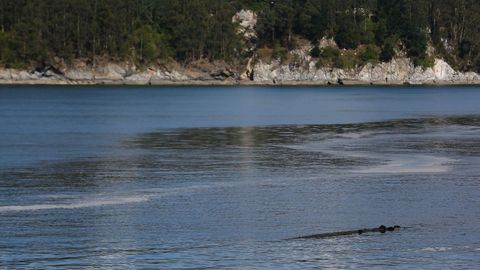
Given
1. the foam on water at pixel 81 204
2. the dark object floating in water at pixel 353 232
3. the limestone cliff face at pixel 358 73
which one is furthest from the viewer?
the limestone cliff face at pixel 358 73

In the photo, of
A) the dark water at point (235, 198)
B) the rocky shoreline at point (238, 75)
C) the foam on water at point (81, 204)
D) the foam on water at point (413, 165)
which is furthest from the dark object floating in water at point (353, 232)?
the rocky shoreline at point (238, 75)

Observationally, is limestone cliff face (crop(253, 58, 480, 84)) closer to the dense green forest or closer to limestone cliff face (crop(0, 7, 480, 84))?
limestone cliff face (crop(0, 7, 480, 84))

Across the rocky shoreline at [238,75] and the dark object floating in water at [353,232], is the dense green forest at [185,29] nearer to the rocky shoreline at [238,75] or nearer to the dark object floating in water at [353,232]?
the rocky shoreline at [238,75]

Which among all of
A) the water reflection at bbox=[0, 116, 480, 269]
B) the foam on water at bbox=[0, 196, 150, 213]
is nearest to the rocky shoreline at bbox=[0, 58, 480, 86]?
the water reflection at bbox=[0, 116, 480, 269]

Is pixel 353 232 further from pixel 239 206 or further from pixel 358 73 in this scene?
pixel 358 73

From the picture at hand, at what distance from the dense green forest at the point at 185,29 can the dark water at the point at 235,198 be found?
365ft

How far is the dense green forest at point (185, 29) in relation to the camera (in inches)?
6703

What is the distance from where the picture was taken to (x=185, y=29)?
598 ft

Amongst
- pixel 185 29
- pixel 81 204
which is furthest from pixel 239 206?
pixel 185 29

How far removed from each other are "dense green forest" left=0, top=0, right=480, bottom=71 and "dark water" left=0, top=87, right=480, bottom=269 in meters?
111

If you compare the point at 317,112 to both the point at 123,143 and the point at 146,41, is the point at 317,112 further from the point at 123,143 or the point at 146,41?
the point at 146,41

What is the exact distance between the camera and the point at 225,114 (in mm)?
85062

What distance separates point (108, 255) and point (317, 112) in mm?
67890

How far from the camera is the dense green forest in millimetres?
170250
